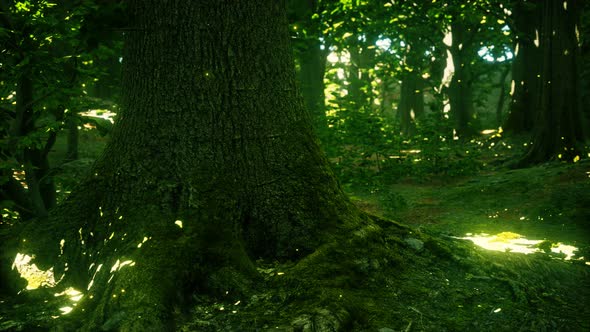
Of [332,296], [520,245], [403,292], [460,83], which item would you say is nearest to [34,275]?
[332,296]

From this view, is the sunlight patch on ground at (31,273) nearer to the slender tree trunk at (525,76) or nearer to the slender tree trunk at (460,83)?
the slender tree trunk at (525,76)

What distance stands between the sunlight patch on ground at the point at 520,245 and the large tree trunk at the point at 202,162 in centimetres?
186

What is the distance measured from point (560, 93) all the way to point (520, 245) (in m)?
6.94

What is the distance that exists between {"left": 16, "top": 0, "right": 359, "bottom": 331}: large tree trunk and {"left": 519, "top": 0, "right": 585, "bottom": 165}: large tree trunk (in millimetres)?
8618

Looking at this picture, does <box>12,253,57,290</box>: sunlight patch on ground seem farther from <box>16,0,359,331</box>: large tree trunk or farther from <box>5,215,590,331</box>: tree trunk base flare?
<box>5,215,590,331</box>: tree trunk base flare

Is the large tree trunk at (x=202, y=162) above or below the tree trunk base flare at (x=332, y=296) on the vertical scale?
A: above

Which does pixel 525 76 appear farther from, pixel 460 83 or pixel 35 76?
pixel 35 76

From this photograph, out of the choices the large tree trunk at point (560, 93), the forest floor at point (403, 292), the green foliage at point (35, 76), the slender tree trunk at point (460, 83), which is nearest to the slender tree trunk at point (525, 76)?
the large tree trunk at point (560, 93)

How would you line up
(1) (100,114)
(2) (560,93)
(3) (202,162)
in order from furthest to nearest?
(2) (560,93)
(1) (100,114)
(3) (202,162)

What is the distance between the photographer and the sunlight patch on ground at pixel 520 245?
538 centimetres

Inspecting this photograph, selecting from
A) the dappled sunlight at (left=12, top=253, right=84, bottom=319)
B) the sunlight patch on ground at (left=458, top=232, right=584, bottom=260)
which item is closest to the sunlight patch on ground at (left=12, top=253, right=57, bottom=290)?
the dappled sunlight at (left=12, top=253, right=84, bottom=319)

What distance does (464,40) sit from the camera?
2247 cm

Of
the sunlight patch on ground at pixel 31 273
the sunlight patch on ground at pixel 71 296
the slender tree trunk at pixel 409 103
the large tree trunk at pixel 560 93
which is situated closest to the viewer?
the sunlight patch on ground at pixel 71 296

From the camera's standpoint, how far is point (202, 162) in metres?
4.11
